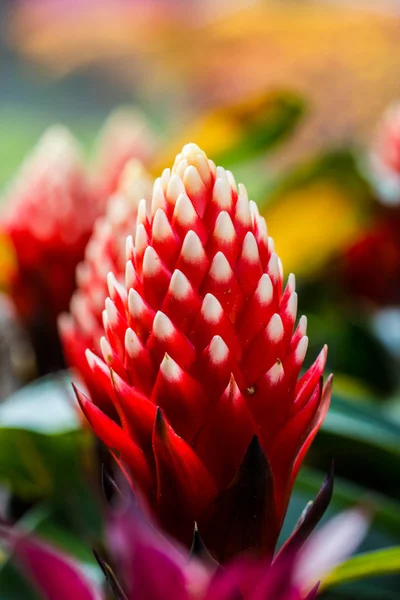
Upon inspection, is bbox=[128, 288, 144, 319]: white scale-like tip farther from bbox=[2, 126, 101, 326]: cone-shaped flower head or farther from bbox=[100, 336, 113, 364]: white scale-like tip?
bbox=[2, 126, 101, 326]: cone-shaped flower head

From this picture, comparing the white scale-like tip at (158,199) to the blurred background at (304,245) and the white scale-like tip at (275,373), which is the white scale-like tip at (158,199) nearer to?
the white scale-like tip at (275,373)

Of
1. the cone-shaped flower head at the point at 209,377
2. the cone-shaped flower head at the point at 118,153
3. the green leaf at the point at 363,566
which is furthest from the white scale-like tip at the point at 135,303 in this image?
the cone-shaped flower head at the point at 118,153

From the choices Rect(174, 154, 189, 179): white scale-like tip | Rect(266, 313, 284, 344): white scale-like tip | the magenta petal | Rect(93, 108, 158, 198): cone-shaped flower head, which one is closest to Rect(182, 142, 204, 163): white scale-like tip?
Rect(174, 154, 189, 179): white scale-like tip

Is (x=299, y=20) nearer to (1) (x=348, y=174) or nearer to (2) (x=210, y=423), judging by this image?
(1) (x=348, y=174)

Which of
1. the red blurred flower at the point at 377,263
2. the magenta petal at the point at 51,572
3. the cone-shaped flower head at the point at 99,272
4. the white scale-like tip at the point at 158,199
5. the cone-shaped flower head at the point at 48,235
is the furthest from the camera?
the red blurred flower at the point at 377,263

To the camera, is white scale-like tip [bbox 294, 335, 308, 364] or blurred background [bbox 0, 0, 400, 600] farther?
blurred background [bbox 0, 0, 400, 600]

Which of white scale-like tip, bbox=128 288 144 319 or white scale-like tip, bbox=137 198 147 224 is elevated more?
white scale-like tip, bbox=137 198 147 224
